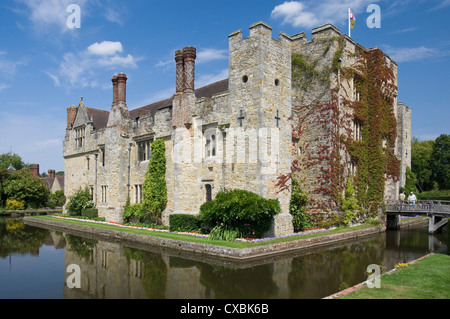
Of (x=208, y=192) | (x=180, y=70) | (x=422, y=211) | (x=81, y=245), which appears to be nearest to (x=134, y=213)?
(x=81, y=245)

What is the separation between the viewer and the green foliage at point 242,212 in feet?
51.5

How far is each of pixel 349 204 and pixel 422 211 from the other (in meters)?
4.44

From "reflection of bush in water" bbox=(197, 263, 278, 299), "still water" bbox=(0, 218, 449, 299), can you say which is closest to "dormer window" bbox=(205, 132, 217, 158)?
"still water" bbox=(0, 218, 449, 299)

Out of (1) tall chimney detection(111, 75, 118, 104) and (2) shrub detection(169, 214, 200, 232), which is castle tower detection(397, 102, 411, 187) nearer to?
(2) shrub detection(169, 214, 200, 232)

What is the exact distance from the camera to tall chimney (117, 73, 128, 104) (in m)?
24.8

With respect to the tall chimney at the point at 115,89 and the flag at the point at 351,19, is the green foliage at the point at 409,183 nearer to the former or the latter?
the flag at the point at 351,19

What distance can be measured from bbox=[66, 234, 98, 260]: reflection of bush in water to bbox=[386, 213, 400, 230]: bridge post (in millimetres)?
19704

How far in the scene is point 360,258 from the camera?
14023 mm

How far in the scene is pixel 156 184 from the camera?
70.7 feet

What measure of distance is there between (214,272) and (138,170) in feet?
46.7

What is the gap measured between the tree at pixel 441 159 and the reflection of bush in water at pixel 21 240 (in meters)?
49.2

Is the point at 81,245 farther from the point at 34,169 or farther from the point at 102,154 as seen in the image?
the point at 34,169

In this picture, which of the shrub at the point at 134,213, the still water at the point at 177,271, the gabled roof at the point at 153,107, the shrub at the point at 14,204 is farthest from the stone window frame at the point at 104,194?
the shrub at the point at 14,204
